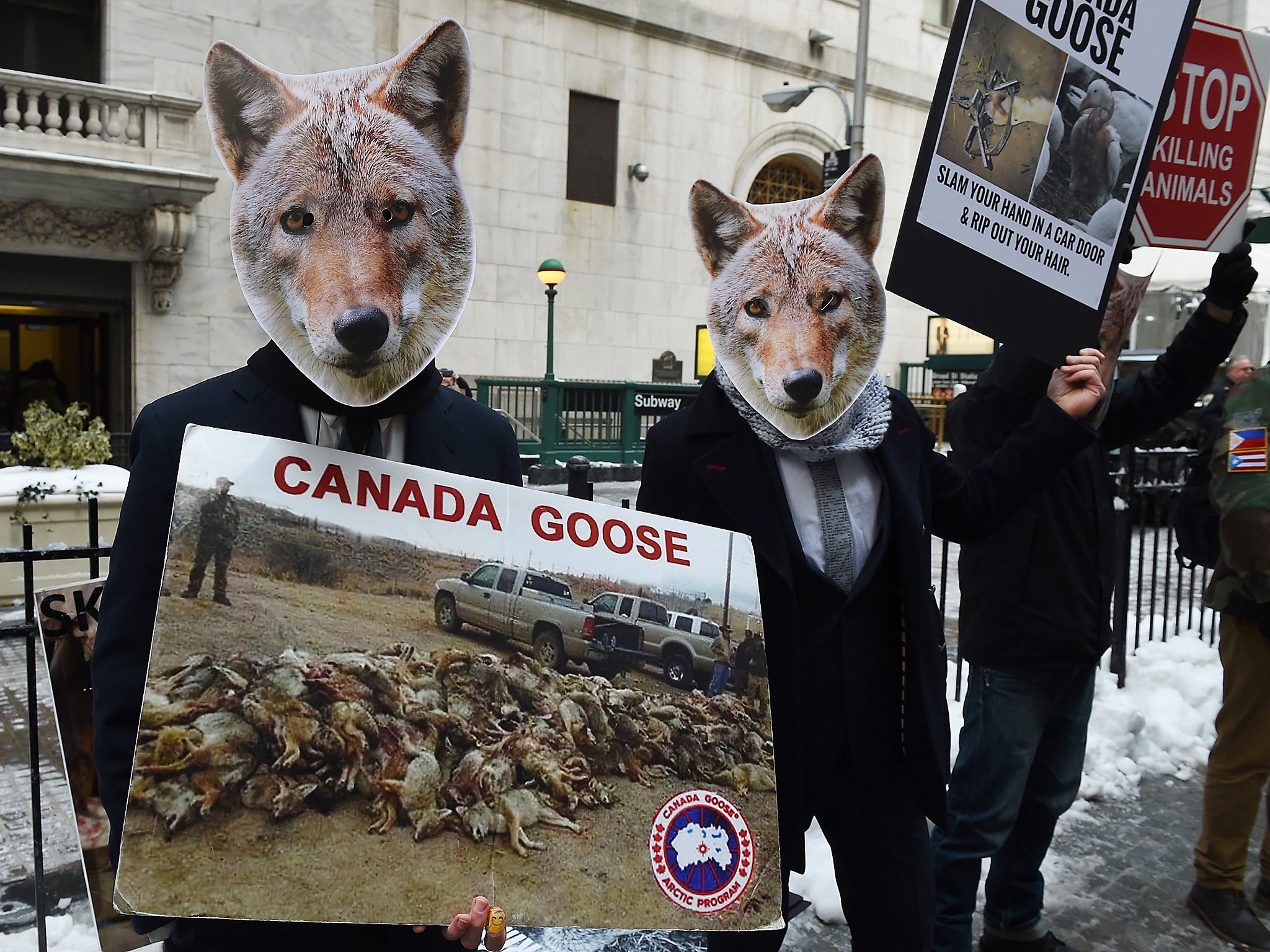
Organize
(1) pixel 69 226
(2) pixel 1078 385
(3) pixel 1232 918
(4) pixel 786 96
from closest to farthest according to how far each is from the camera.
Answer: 1. (2) pixel 1078 385
2. (3) pixel 1232 918
3. (1) pixel 69 226
4. (4) pixel 786 96

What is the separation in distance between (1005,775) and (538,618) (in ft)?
6.73

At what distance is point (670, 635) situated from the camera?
1.79 m

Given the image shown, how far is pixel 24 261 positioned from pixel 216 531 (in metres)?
15.9

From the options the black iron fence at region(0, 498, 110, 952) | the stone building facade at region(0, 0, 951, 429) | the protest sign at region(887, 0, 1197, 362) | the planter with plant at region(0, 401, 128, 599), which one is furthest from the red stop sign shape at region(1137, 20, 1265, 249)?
the stone building facade at region(0, 0, 951, 429)

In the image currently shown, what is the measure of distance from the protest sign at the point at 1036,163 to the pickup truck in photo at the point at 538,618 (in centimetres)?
108

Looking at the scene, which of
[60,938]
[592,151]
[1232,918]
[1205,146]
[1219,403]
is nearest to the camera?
[60,938]

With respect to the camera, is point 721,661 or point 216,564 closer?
point 216,564

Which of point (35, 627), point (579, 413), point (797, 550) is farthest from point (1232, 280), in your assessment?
point (579, 413)

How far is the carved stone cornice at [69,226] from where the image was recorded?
45.2 feet

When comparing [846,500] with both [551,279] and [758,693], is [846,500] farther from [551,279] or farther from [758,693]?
[551,279]

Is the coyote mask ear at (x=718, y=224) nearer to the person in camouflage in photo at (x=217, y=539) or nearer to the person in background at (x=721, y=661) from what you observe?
the person in background at (x=721, y=661)

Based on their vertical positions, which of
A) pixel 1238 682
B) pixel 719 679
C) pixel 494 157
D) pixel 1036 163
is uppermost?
pixel 494 157

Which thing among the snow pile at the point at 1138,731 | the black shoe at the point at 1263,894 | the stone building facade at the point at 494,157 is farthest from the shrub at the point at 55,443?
the black shoe at the point at 1263,894

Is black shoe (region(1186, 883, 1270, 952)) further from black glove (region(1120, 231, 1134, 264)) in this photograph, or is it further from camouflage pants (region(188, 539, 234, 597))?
camouflage pants (region(188, 539, 234, 597))
